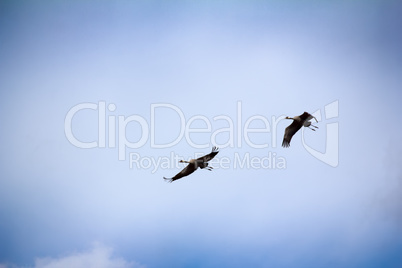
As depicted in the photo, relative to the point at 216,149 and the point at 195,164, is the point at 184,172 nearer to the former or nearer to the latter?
the point at 195,164

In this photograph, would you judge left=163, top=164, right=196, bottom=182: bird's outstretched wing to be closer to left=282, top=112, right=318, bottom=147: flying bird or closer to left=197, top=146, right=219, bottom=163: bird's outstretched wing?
left=197, top=146, right=219, bottom=163: bird's outstretched wing

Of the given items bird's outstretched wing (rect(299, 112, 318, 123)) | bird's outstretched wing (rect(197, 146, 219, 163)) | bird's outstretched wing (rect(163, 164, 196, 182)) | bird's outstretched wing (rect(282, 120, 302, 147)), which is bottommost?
bird's outstretched wing (rect(163, 164, 196, 182))

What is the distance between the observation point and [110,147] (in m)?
3.68

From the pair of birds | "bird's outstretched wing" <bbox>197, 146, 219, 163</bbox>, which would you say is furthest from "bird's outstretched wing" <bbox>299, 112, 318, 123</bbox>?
"bird's outstretched wing" <bbox>197, 146, 219, 163</bbox>

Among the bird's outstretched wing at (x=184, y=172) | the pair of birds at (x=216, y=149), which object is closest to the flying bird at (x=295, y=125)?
the pair of birds at (x=216, y=149)

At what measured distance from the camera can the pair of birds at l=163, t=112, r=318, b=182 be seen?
364 centimetres

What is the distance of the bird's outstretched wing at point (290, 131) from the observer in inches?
145

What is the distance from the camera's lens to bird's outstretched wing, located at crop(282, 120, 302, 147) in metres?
3.68

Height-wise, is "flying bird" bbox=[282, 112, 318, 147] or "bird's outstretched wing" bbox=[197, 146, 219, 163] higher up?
"flying bird" bbox=[282, 112, 318, 147]

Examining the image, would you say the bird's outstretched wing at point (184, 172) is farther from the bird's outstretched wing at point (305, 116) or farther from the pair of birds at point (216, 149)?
the bird's outstretched wing at point (305, 116)

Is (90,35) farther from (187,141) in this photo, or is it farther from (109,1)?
(187,141)

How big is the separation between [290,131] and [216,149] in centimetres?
60

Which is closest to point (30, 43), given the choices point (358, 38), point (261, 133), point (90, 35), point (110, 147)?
point (90, 35)

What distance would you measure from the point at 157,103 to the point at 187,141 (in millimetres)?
386
